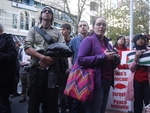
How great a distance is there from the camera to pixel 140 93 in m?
3.97

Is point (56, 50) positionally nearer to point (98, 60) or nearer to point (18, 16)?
point (98, 60)

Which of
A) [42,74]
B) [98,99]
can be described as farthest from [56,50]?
[98,99]

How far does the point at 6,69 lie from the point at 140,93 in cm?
240

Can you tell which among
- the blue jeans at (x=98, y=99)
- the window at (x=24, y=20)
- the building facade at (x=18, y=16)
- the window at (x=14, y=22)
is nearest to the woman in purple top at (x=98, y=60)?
the blue jeans at (x=98, y=99)

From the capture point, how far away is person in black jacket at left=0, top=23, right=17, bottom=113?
3949 mm

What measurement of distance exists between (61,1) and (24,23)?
11.1 m

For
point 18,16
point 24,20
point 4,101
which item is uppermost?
point 18,16

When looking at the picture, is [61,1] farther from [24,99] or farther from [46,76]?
[46,76]

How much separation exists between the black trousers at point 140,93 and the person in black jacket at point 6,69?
2.21 m

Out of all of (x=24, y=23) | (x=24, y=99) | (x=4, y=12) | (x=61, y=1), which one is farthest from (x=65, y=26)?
(x=24, y=23)

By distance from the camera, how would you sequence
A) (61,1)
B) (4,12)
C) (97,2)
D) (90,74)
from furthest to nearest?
(4,12) < (61,1) < (97,2) < (90,74)

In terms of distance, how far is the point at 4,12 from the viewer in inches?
1199

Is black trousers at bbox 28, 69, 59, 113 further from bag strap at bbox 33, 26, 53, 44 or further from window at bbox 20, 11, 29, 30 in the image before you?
window at bbox 20, 11, 29, 30

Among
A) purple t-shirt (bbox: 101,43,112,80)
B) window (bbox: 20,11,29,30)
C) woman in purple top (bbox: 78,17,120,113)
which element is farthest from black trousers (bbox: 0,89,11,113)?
window (bbox: 20,11,29,30)
